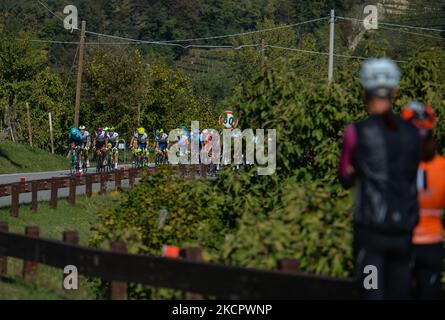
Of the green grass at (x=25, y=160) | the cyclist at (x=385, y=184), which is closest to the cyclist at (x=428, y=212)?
the cyclist at (x=385, y=184)

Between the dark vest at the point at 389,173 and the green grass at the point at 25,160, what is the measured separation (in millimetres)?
34621

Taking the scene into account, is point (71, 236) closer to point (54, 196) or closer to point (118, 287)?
point (118, 287)

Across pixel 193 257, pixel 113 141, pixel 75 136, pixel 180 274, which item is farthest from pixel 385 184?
pixel 113 141

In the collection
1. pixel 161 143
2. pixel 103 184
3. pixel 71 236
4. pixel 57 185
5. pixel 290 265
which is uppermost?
pixel 290 265

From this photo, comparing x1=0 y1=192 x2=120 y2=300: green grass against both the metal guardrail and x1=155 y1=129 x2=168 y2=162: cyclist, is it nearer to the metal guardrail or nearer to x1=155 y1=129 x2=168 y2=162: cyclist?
the metal guardrail

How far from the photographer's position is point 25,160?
144 ft

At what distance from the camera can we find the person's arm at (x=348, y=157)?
265 inches

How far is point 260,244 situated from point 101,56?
56721mm

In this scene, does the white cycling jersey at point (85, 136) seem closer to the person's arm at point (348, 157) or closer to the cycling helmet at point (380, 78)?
the person's arm at point (348, 157)

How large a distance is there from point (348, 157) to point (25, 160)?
38.2m

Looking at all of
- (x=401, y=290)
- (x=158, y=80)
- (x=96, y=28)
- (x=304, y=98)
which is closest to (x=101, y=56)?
(x=158, y=80)

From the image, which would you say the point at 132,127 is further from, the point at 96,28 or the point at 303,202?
the point at 96,28

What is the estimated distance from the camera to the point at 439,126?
49.2 ft
